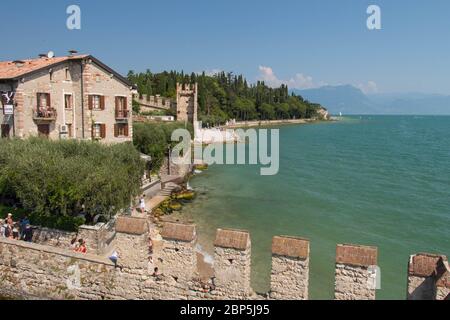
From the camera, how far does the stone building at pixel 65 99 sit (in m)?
23.9

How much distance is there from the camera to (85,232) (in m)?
15.6

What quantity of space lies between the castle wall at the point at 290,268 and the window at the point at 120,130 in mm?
22713

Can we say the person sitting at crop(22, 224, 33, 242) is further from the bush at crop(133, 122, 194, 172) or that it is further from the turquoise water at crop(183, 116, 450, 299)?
the bush at crop(133, 122, 194, 172)

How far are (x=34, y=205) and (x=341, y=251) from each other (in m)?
12.3

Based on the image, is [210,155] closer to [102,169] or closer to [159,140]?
[159,140]

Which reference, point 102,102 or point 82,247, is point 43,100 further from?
point 82,247

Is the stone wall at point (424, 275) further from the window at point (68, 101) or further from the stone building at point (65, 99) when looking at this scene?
the window at point (68, 101)

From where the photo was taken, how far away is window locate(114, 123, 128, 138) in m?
29.8

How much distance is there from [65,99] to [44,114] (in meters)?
2.23

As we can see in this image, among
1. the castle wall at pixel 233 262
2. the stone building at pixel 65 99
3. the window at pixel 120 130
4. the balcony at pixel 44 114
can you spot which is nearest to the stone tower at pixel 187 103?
the window at pixel 120 130

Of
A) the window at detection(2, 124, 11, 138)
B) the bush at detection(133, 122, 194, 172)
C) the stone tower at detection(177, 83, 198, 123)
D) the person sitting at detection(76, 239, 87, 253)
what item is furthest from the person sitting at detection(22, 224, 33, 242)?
the stone tower at detection(177, 83, 198, 123)

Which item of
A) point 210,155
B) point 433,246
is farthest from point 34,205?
point 210,155

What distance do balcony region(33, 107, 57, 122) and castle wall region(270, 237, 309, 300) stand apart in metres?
20.2

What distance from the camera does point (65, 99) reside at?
26.8 metres
